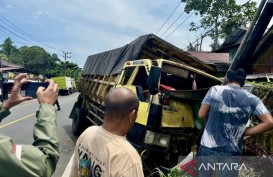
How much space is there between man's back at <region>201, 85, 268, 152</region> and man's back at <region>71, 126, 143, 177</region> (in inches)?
77.6

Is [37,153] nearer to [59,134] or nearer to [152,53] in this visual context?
[152,53]

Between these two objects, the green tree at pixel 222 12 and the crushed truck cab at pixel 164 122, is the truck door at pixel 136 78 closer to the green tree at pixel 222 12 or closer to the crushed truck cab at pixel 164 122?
the crushed truck cab at pixel 164 122

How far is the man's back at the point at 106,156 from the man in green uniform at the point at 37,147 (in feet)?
1.10

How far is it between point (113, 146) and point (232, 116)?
2129 millimetres

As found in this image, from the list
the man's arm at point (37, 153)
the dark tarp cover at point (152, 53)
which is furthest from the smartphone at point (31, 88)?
the dark tarp cover at point (152, 53)

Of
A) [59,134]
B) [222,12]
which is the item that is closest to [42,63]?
[222,12]

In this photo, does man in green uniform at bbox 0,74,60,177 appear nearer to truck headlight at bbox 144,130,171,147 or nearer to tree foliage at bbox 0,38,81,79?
truck headlight at bbox 144,130,171,147

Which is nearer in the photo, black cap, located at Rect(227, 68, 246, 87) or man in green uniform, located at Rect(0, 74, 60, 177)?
man in green uniform, located at Rect(0, 74, 60, 177)

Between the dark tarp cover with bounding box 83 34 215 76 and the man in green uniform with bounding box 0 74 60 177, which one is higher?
the dark tarp cover with bounding box 83 34 215 76

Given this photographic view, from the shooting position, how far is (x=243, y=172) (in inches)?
190

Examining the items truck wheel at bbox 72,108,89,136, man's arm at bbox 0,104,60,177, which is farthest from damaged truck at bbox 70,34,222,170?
truck wheel at bbox 72,108,89,136

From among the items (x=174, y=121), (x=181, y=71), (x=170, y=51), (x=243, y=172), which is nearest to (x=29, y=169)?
(x=174, y=121)

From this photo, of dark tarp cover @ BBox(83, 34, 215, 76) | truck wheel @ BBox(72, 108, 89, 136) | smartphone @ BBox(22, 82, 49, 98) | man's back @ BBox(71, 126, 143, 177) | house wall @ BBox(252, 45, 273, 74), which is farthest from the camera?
house wall @ BBox(252, 45, 273, 74)

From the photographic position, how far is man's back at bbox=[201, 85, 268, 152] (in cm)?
366
